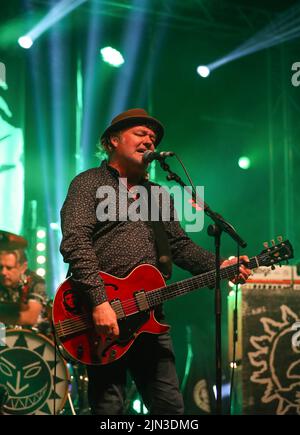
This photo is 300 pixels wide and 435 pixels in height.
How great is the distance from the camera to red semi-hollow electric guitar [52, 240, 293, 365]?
3.30 meters

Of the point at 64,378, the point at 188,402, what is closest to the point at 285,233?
the point at 188,402

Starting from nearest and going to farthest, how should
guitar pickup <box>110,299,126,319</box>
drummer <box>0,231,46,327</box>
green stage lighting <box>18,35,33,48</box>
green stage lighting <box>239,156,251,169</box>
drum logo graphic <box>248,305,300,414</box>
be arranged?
1. guitar pickup <box>110,299,126,319</box>
2. drum logo graphic <box>248,305,300,414</box>
3. drummer <box>0,231,46,327</box>
4. green stage lighting <box>18,35,33,48</box>
5. green stage lighting <box>239,156,251,169</box>

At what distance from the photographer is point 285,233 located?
8.70 m

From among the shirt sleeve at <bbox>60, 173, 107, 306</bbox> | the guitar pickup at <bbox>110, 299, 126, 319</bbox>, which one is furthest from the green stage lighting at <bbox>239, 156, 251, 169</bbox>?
A: the guitar pickup at <bbox>110, 299, 126, 319</bbox>

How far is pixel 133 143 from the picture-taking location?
382cm

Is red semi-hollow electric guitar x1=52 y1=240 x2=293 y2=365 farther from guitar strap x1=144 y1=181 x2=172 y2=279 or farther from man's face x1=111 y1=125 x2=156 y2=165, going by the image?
man's face x1=111 y1=125 x2=156 y2=165

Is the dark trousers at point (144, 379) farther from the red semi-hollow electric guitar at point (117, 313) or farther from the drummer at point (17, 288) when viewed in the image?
the drummer at point (17, 288)

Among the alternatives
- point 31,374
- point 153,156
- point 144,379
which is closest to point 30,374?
point 31,374

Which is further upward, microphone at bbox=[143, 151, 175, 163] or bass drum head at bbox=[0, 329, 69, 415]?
microphone at bbox=[143, 151, 175, 163]

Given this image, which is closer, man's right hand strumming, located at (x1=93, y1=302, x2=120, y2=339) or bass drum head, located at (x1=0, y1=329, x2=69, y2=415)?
man's right hand strumming, located at (x1=93, y1=302, x2=120, y2=339)

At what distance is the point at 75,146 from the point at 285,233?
358 cm

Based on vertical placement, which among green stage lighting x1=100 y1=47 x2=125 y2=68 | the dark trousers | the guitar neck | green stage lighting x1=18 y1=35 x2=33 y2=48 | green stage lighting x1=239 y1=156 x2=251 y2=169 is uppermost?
green stage lighting x1=100 y1=47 x2=125 y2=68

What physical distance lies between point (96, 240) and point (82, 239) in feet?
0.72

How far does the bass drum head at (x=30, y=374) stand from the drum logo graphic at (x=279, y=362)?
71.3 inches
